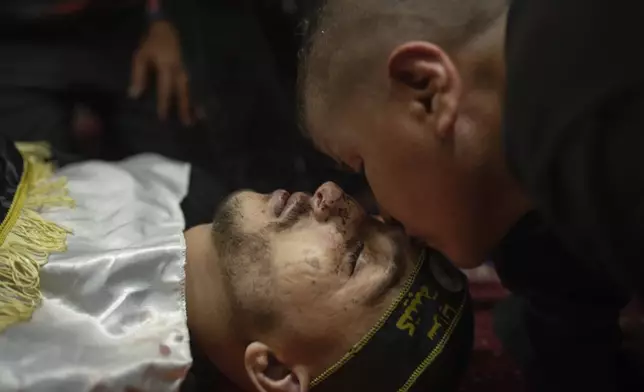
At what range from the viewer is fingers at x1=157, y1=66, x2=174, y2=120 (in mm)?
1489

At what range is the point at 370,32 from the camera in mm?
845

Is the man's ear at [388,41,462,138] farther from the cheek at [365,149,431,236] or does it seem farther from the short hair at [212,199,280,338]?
the short hair at [212,199,280,338]

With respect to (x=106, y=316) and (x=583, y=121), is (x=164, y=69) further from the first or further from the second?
(x=583, y=121)

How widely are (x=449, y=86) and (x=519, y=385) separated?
46cm

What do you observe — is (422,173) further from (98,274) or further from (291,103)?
(291,103)

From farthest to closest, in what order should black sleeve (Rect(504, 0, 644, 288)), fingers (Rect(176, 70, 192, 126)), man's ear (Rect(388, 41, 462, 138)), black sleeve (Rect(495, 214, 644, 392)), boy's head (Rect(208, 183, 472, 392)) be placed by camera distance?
fingers (Rect(176, 70, 192, 126))
black sleeve (Rect(495, 214, 644, 392))
boy's head (Rect(208, 183, 472, 392))
man's ear (Rect(388, 41, 462, 138))
black sleeve (Rect(504, 0, 644, 288))

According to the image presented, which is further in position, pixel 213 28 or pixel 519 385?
pixel 213 28

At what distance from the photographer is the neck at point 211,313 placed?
95 cm

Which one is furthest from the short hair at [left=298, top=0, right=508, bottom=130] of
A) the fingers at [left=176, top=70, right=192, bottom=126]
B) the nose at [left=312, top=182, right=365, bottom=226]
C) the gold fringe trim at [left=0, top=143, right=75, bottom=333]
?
the fingers at [left=176, top=70, right=192, bottom=126]

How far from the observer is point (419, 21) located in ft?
2.67

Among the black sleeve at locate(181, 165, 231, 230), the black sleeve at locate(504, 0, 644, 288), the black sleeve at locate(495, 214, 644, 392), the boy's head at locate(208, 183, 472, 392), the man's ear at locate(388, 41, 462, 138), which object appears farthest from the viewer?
the black sleeve at locate(181, 165, 231, 230)

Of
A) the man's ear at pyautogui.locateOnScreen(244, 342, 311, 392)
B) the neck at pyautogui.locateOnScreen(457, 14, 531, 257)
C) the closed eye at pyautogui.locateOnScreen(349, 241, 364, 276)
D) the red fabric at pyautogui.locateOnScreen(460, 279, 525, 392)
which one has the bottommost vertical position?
the red fabric at pyautogui.locateOnScreen(460, 279, 525, 392)

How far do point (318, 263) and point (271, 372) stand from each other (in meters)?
0.13

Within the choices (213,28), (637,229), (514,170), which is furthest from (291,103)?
(637,229)
